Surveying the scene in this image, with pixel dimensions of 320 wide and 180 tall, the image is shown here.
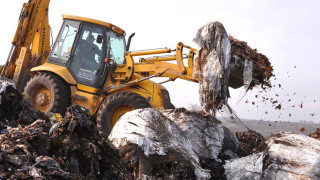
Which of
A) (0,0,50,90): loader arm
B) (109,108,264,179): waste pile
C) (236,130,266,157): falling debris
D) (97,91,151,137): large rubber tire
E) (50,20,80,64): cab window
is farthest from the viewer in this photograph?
(0,0,50,90): loader arm

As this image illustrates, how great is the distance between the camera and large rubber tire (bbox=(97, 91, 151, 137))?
6.63 m

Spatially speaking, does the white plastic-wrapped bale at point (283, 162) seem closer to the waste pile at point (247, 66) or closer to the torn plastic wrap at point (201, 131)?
the torn plastic wrap at point (201, 131)

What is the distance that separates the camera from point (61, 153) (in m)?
2.90

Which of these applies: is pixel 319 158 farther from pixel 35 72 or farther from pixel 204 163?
pixel 35 72

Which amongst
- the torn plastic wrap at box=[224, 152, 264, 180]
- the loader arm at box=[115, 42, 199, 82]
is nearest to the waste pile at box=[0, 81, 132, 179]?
the torn plastic wrap at box=[224, 152, 264, 180]

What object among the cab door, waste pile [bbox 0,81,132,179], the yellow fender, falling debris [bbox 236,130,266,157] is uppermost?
the cab door

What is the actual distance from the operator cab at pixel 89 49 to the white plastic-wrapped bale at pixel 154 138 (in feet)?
11.0

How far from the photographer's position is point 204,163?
4.13 meters

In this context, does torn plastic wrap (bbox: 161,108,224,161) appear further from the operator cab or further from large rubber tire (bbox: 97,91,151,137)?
the operator cab

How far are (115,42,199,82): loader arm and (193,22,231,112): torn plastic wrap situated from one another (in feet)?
5.94

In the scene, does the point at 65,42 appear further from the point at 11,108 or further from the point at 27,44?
the point at 11,108

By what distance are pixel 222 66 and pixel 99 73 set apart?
3416mm

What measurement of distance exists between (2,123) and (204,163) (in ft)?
7.72

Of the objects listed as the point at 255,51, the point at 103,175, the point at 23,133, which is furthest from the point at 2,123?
the point at 255,51
